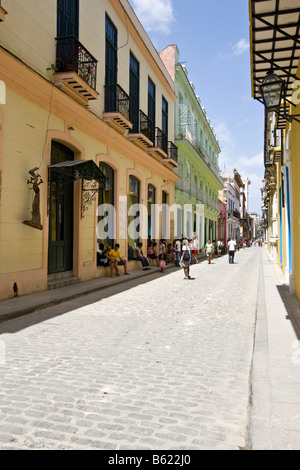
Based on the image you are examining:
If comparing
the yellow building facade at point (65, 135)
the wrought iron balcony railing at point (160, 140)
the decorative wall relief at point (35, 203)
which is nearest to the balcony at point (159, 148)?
the wrought iron balcony railing at point (160, 140)

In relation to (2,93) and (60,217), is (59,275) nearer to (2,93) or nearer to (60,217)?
(60,217)

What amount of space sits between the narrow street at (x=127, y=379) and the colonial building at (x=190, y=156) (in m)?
17.6

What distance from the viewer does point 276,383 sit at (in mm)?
3654

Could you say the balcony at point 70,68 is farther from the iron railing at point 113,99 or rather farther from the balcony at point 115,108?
the iron railing at point 113,99

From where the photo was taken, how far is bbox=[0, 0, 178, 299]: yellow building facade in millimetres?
8148

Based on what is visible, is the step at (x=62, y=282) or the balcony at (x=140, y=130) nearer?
the step at (x=62, y=282)

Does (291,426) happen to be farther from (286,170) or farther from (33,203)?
(286,170)

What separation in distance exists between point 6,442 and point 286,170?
989 centimetres

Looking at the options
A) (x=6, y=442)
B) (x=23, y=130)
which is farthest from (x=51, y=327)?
(x=23, y=130)

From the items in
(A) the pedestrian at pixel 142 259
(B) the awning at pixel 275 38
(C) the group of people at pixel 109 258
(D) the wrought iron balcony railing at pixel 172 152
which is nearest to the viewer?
(B) the awning at pixel 275 38

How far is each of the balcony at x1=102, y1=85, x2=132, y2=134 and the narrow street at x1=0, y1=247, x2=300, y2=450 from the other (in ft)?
24.8

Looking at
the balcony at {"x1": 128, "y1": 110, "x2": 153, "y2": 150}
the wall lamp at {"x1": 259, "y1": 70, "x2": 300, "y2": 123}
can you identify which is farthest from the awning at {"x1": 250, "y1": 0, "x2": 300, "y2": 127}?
the balcony at {"x1": 128, "y1": 110, "x2": 153, "y2": 150}

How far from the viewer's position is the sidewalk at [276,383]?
2.71 metres

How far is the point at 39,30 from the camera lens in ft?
29.9
